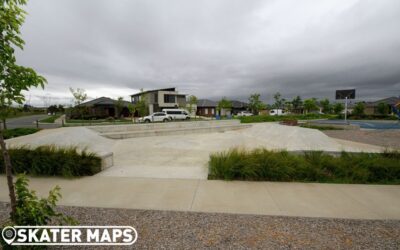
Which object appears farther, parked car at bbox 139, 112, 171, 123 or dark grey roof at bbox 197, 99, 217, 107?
dark grey roof at bbox 197, 99, 217, 107

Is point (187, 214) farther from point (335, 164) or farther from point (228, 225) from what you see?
point (335, 164)

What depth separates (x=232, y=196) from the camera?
396cm

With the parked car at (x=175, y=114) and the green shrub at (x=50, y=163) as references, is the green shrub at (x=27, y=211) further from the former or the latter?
the parked car at (x=175, y=114)

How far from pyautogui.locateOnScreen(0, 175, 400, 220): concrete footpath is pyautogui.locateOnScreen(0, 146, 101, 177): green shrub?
315mm

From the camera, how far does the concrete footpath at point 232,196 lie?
11.2 ft

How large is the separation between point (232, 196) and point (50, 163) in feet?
17.6

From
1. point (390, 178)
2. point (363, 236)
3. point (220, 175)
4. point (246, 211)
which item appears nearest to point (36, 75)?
point (246, 211)

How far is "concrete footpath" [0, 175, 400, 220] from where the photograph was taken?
135 inches

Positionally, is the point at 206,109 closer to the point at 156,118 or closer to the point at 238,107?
the point at 238,107

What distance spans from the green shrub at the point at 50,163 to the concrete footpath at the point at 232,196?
32 centimetres

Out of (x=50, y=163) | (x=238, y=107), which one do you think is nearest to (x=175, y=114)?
(x=50, y=163)

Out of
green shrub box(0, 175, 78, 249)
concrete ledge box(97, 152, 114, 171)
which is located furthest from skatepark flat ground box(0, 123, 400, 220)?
green shrub box(0, 175, 78, 249)

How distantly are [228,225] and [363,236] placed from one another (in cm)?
209

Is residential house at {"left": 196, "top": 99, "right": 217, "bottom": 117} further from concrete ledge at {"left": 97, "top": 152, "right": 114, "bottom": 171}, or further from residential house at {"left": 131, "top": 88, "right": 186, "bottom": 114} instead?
concrete ledge at {"left": 97, "top": 152, "right": 114, "bottom": 171}
